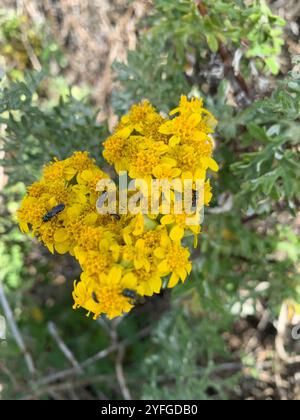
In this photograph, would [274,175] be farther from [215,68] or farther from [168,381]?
[168,381]

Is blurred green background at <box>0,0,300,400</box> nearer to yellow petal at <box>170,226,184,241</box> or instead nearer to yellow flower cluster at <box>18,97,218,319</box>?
yellow flower cluster at <box>18,97,218,319</box>

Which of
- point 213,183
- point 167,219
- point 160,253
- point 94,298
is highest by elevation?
point 213,183

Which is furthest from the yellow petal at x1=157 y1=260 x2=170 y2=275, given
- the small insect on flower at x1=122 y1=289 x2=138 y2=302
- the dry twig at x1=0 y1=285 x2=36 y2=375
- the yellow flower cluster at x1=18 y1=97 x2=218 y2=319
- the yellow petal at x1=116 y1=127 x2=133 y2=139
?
the dry twig at x1=0 y1=285 x2=36 y2=375

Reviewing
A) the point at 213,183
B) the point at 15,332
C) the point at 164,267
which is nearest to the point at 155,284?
the point at 164,267

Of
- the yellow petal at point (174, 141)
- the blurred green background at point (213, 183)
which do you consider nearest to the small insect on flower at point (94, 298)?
the yellow petal at point (174, 141)

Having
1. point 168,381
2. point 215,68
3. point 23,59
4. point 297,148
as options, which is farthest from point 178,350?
point 23,59

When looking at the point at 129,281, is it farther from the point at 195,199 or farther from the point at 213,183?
the point at 213,183
